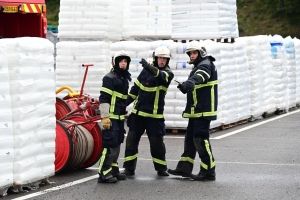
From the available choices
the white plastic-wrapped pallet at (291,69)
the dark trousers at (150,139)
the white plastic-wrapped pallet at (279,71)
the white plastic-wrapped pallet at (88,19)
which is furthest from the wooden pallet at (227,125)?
the dark trousers at (150,139)

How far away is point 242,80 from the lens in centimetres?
1698

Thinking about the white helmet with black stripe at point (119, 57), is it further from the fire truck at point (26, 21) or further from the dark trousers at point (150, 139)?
the fire truck at point (26, 21)

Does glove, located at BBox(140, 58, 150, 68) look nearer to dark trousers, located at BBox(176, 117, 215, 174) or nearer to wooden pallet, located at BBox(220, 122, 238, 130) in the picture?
dark trousers, located at BBox(176, 117, 215, 174)

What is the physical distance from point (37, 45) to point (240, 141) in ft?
19.5

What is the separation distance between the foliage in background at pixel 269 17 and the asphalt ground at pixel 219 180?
26.7m

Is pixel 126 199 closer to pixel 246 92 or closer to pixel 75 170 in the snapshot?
pixel 75 170

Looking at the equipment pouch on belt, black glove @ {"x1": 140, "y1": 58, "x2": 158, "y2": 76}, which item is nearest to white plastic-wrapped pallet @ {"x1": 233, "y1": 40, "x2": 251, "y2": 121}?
black glove @ {"x1": 140, "y1": 58, "x2": 158, "y2": 76}

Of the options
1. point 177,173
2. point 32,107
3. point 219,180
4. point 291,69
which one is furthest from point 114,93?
point 291,69

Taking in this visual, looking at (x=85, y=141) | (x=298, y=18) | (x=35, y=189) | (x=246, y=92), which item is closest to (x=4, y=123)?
(x=35, y=189)

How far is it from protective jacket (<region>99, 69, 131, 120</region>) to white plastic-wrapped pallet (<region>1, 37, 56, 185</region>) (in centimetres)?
75

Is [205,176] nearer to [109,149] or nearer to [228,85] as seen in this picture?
[109,149]

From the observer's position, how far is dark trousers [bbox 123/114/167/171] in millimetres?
10523

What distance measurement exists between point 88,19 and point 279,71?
16.3ft

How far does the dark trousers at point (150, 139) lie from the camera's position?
414 inches
